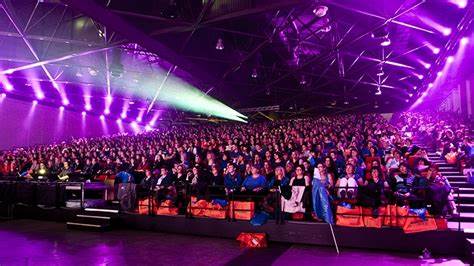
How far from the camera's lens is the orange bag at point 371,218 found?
6762 mm

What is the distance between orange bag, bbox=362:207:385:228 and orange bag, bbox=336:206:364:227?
72mm

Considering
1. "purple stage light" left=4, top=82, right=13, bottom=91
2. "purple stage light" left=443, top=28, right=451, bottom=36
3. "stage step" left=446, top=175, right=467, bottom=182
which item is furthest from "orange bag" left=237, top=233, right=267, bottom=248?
"purple stage light" left=4, top=82, right=13, bottom=91

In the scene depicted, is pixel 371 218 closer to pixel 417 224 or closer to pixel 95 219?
pixel 417 224

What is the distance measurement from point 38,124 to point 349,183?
20919 millimetres

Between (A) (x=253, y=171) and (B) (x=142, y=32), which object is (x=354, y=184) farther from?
(B) (x=142, y=32)

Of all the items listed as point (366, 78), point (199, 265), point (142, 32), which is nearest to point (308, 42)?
point (142, 32)

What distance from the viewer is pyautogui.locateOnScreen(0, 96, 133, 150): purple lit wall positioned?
827 inches

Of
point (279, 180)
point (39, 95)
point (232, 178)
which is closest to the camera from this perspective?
point (279, 180)

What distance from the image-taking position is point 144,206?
9234mm

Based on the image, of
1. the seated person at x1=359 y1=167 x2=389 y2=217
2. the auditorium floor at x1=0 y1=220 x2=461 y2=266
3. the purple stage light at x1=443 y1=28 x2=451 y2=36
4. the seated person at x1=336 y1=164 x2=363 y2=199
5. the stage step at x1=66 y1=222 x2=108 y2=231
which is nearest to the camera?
the auditorium floor at x1=0 y1=220 x2=461 y2=266

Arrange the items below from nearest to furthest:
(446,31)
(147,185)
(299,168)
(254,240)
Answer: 1. (254,240)
2. (299,168)
3. (147,185)
4. (446,31)

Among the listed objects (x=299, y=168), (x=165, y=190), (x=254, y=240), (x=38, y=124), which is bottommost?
(x=254, y=240)

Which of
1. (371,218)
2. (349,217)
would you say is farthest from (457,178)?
(349,217)

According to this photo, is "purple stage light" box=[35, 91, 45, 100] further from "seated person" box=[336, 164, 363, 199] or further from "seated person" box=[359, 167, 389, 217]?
"seated person" box=[359, 167, 389, 217]
